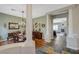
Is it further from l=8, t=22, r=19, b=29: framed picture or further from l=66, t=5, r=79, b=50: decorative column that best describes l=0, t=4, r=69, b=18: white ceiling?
l=66, t=5, r=79, b=50: decorative column

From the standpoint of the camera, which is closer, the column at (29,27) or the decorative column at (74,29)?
the column at (29,27)

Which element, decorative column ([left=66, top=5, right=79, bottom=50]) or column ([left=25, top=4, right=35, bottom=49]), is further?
decorative column ([left=66, top=5, right=79, bottom=50])

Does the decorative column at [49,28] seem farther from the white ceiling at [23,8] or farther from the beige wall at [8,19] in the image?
the beige wall at [8,19]

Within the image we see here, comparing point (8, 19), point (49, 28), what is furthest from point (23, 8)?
point (49, 28)

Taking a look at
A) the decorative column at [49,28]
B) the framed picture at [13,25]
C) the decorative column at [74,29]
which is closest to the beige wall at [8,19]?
the framed picture at [13,25]

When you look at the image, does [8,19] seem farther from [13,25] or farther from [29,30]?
[29,30]

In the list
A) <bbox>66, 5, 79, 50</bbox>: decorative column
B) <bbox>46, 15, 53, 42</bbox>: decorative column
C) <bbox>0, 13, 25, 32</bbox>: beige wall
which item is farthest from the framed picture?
<bbox>66, 5, 79, 50</bbox>: decorative column

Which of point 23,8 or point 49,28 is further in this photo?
point 49,28

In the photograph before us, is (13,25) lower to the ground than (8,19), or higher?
lower

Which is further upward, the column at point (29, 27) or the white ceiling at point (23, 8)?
the white ceiling at point (23, 8)

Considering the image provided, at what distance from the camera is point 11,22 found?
199 cm

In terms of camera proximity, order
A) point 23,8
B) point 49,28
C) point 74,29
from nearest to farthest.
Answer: point 23,8 → point 49,28 → point 74,29
